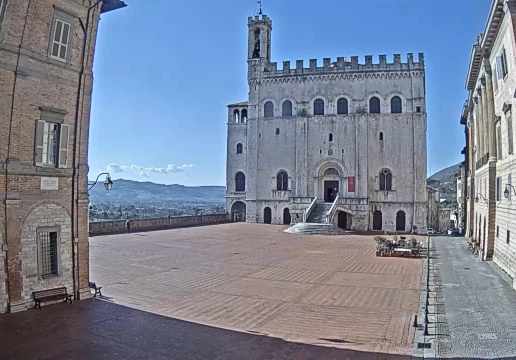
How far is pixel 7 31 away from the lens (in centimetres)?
1225

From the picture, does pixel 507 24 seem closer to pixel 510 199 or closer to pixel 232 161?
pixel 510 199

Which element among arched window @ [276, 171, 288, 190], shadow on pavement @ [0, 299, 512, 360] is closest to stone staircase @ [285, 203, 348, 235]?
arched window @ [276, 171, 288, 190]

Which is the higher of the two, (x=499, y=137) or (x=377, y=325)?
(x=499, y=137)

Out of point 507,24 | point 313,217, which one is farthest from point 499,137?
point 313,217

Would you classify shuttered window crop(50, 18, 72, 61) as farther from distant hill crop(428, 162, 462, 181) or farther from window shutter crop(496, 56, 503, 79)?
distant hill crop(428, 162, 462, 181)

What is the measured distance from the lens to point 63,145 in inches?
551

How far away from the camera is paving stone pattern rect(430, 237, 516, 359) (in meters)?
9.61

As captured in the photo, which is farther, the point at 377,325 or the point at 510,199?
the point at 510,199

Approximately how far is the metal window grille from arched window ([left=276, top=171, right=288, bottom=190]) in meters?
35.9

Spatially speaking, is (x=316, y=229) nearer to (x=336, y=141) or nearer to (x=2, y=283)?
(x=336, y=141)

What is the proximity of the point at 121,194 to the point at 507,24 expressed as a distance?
163993 millimetres

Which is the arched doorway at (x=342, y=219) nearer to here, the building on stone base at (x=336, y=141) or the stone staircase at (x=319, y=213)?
the building on stone base at (x=336, y=141)

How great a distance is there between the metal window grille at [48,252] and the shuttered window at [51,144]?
2116mm

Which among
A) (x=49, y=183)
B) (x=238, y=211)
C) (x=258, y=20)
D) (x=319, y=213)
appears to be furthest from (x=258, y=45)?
(x=49, y=183)
